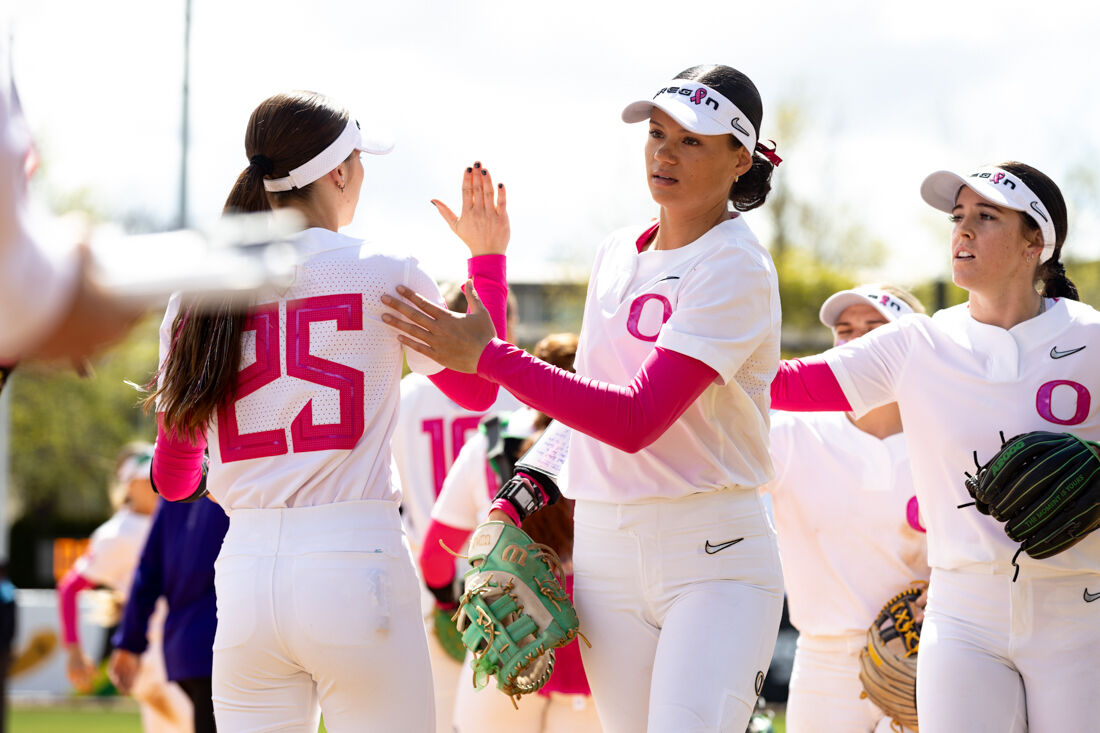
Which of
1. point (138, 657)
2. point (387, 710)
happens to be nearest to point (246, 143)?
point (387, 710)

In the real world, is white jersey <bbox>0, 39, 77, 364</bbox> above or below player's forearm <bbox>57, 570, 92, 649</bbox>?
above

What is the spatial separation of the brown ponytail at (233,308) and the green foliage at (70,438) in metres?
31.1

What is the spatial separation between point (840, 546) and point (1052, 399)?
3.97 feet

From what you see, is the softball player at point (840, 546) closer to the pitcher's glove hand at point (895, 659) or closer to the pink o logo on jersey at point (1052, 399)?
the pitcher's glove hand at point (895, 659)

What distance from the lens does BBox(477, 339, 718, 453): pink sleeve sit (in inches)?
137

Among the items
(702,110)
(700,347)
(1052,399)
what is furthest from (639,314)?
(1052,399)

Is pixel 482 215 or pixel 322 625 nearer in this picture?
pixel 322 625

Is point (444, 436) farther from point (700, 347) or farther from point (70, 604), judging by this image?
point (70, 604)

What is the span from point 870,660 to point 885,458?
812 mm

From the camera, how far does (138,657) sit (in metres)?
7.09

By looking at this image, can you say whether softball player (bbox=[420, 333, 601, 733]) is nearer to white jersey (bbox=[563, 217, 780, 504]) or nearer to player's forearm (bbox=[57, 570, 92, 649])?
white jersey (bbox=[563, 217, 780, 504])

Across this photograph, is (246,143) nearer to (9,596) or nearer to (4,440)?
(9,596)

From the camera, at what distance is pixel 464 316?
11.8ft

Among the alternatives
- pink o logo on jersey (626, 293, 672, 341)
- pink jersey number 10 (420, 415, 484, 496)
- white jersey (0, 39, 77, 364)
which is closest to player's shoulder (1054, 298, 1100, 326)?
pink o logo on jersey (626, 293, 672, 341)
